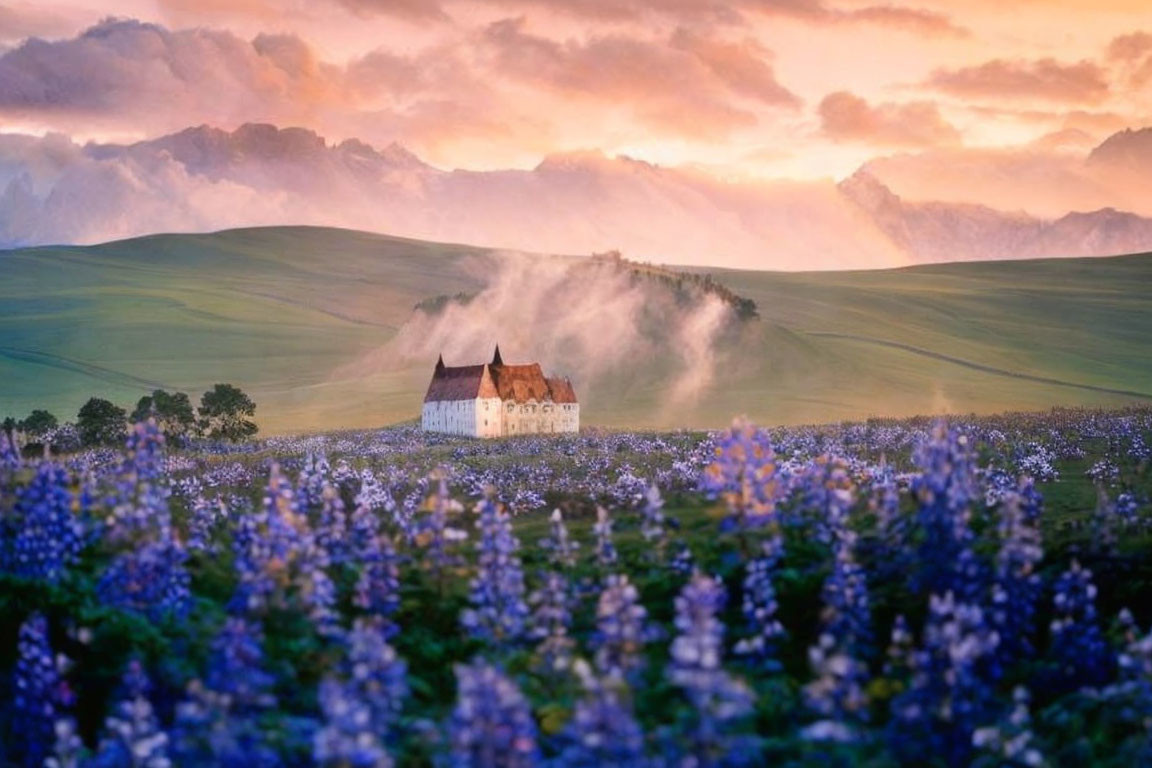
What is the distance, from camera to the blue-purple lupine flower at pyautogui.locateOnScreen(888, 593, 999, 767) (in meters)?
15.7

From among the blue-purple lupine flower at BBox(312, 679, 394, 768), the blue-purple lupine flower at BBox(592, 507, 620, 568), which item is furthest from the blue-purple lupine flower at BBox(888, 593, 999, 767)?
the blue-purple lupine flower at BBox(312, 679, 394, 768)

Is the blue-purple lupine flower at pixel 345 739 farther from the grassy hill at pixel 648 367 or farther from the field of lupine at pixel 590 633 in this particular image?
the grassy hill at pixel 648 367

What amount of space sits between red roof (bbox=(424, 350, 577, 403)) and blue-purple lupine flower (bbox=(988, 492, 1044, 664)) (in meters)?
79.5

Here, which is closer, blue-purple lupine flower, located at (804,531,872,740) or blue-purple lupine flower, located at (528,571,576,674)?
blue-purple lupine flower, located at (804,531,872,740)

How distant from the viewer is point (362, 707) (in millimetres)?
13969

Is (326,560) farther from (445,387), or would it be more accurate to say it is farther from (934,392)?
(934,392)

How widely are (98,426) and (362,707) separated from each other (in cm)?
6963

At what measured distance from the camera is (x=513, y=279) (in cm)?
17750

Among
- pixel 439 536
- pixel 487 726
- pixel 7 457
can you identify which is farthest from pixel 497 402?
pixel 487 726

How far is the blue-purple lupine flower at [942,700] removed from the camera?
15.7 m

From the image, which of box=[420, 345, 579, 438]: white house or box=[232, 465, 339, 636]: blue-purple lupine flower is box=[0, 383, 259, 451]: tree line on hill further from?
box=[232, 465, 339, 636]: blue-purple lupine flower

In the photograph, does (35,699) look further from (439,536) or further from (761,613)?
(761,613)

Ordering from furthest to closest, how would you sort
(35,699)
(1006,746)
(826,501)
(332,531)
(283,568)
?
(826,501)
(332,531)
(283,568)
(35,699)
(1006,746)

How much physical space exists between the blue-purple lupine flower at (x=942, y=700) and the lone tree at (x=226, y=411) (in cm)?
7276
